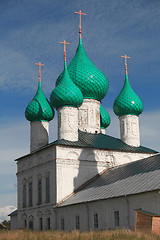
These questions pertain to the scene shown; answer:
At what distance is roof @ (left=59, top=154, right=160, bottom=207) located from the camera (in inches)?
724

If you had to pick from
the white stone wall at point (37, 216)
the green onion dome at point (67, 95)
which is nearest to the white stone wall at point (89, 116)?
the green onion dome at point (67, 95)

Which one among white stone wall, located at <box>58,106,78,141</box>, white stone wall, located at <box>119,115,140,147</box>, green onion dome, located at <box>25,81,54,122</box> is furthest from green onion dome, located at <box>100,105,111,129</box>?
white stone wall, located at <box>58,106,78,141</box>

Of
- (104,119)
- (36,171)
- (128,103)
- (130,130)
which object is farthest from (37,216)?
(128,103)

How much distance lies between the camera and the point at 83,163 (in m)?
25.0

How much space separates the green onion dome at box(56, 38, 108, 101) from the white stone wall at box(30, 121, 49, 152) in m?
3.73

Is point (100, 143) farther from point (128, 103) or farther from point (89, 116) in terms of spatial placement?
point (128, 103)

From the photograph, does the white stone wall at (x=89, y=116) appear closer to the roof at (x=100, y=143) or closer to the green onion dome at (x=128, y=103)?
the roof at (x=100, y=143)

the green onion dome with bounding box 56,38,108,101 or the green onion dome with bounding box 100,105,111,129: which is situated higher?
the green onion dome with bounding box 56,38,108,101

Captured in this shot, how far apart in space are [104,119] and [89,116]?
3.29m

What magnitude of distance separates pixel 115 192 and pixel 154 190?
309cm

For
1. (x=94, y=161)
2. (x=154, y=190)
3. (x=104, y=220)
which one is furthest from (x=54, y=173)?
(x=154, y=190)

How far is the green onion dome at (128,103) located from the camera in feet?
91.3

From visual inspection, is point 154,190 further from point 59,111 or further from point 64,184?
point 59,111

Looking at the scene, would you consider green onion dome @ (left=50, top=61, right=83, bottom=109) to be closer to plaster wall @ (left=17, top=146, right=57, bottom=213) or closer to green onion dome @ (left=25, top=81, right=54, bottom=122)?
green onion dome @ (left=25, top=81, right=54, bottom=122)
